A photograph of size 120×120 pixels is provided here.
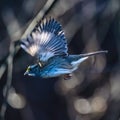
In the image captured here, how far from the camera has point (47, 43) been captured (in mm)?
577

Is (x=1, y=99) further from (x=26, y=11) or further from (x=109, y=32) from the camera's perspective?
(x=109, y=32)

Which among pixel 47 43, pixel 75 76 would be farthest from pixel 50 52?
pixel 75 76

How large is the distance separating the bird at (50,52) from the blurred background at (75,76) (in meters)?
1.09

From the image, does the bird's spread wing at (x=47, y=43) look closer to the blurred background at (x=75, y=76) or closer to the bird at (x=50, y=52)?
the bird at (x=50, y=52)

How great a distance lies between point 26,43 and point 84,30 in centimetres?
133

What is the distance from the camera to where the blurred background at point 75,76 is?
1778 mm

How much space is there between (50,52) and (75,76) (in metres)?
1.30

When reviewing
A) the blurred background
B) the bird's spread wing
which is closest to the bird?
the bird's spread wing

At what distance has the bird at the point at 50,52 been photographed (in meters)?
0.56

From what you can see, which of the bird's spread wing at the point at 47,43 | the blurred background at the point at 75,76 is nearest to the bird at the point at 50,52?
the bird's spread wing at the point at 47,43

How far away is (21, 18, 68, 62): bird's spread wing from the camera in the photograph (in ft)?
1.87

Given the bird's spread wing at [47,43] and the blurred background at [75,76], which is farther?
the blurred background at [75,76]

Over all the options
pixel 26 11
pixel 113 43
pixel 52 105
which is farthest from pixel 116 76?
pixel 26 11

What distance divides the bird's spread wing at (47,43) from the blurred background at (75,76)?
1.09m
